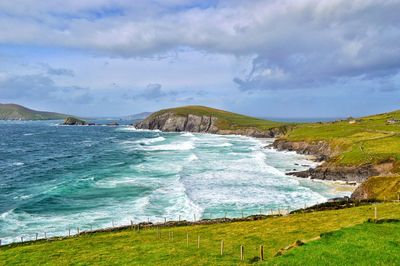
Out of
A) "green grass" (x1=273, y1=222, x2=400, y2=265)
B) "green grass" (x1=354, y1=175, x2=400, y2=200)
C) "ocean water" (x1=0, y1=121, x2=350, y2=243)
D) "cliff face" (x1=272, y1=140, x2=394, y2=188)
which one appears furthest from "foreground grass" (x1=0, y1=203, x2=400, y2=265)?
"cliff face" (x1=272, y1=140, x2=394, y2=188)

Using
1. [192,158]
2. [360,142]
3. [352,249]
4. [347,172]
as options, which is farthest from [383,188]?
[192,158]

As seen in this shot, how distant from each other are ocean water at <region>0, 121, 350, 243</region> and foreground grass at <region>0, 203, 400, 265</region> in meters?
11.0

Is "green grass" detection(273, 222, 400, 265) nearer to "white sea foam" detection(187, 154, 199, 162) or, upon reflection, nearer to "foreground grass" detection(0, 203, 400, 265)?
"foreground grass" detection(0, 203, 400, 265)

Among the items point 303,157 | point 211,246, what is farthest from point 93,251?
point 303,157

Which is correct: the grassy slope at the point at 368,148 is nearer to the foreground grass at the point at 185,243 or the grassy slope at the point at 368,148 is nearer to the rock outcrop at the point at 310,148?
the rock outcrop at the point at 310,148

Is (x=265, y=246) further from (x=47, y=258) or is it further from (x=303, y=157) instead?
(x=303, y=157)

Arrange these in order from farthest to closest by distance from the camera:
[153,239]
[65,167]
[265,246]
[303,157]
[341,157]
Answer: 1. [303,157]
2. [65,167]
3. [341,157]
4. [153,239]
5. [265,246]

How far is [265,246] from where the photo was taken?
129ft

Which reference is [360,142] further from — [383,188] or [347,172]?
[383,188]

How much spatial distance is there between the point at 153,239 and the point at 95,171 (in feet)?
220

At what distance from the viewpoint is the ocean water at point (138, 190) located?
65.7m

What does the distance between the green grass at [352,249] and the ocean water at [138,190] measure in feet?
121

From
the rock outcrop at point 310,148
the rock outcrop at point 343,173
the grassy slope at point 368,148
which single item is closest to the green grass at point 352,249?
the grassy slope at point 368,148

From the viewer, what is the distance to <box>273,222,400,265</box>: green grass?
25.2 meters
